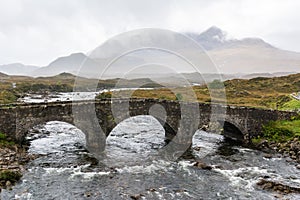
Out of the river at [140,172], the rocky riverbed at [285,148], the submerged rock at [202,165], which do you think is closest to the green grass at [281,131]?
the rocky riverbed at [285,148]

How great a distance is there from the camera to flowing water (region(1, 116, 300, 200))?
25.7 meters

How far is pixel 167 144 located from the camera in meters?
40.3

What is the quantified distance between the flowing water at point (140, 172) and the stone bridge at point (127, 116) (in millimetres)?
2383

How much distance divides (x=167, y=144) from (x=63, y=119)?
13157 millimetres

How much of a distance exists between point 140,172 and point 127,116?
8.63m

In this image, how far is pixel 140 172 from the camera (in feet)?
99.5

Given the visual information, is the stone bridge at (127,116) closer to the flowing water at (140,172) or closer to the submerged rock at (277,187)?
the flowing water at (140,172)

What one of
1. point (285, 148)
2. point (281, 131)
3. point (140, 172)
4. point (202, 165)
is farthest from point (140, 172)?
point (281, 131)

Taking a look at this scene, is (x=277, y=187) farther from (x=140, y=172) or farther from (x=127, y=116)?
(x=127, y=116)

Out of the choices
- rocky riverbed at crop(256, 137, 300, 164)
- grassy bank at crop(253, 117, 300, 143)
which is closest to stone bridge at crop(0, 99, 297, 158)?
grassy bank at crop(253, 117, 300, 143)

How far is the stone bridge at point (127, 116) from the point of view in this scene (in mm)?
33375

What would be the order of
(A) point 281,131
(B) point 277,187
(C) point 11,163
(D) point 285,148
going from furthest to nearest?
(A) point 281,131
(D) point 285,148
(C) point 11,163
(B) point 277,187

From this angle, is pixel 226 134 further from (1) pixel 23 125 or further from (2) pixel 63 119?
(1) pixel 23 125

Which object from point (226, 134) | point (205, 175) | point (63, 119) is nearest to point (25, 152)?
point (63, 119)
